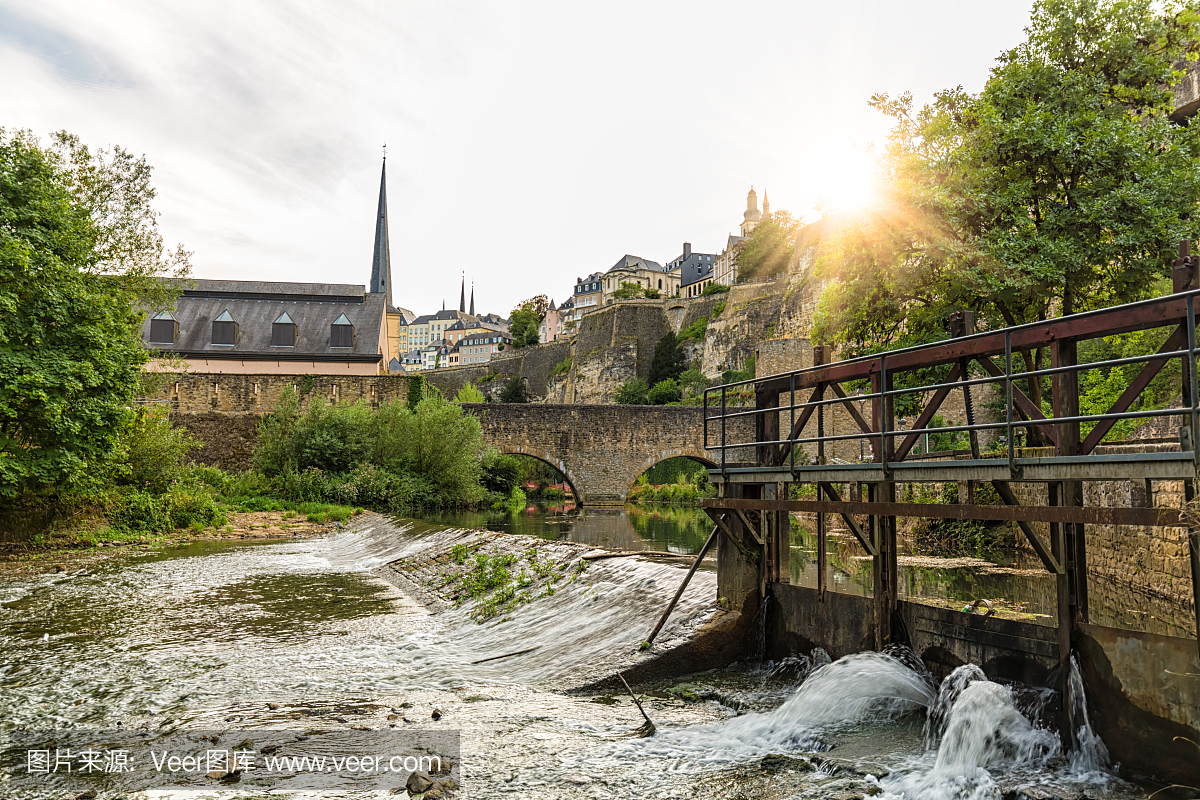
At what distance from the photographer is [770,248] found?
2586 inches

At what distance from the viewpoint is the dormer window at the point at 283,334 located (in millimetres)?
36625

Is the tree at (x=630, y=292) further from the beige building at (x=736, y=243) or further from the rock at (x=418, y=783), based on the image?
the rock at (x=418, y=783)

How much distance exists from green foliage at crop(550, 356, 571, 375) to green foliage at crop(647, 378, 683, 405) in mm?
12286

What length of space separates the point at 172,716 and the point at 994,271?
12809 mm

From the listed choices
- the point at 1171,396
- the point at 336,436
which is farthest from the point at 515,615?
the point at 336,436

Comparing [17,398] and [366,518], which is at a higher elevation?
[17,398]

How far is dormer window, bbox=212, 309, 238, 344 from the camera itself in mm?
36125

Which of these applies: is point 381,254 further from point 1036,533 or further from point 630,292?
point 1036,533

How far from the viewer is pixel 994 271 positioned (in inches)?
516

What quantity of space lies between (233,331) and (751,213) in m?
68.3

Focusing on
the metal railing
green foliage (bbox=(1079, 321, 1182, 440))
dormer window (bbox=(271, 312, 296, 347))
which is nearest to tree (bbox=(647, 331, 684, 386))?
dormer window (bbox=(271, 312, 296, 347))

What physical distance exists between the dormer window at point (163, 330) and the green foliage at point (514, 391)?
37024 millimetres

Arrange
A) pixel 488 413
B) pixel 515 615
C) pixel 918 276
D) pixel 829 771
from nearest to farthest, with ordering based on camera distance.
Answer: pixel 829 771 < pixel 515 615 < pixel 918 276 < pixel 488 413

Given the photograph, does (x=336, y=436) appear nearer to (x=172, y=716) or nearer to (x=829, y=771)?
(x=172, y=716)
